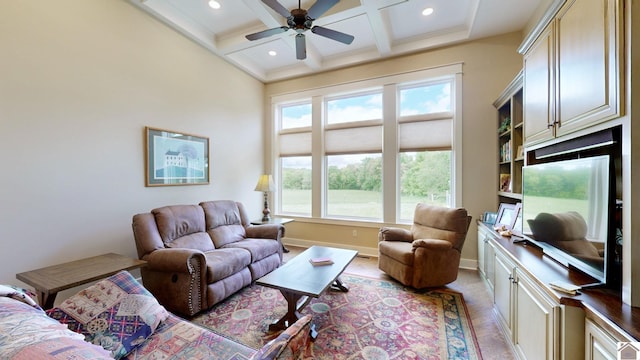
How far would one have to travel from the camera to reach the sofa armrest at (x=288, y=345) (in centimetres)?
79

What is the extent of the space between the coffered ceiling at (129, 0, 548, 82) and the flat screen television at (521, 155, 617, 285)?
238cm

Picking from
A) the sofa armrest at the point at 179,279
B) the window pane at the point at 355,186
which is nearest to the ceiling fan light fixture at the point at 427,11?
the window pane at the point at 355,186

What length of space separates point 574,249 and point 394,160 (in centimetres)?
277

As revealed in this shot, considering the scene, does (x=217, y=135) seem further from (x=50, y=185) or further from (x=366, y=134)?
(x=366, y=134)

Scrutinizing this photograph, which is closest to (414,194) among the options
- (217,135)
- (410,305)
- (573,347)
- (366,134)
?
(366,134)

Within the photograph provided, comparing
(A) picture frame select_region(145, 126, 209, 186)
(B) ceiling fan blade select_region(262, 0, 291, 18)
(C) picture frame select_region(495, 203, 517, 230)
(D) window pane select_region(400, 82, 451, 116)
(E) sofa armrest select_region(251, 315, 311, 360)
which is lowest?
(E) sofa armrest select_region(251, 315, 311, 360)

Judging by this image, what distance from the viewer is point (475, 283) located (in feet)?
10.4

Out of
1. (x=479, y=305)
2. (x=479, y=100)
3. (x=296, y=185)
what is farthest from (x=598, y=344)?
(x=296, y=185)

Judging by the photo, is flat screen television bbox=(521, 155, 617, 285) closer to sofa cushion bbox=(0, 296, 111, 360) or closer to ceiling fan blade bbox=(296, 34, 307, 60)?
sofa cushion bbox=(0, 296, 111, 360)

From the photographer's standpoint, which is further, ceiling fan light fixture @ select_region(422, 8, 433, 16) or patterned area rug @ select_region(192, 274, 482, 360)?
ceiling fan light fixture @ select_region(422, 8, 433, 16)

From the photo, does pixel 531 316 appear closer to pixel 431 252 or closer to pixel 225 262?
pixel 431 252

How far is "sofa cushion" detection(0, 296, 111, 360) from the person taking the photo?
75cm

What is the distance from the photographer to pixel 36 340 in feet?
2.65

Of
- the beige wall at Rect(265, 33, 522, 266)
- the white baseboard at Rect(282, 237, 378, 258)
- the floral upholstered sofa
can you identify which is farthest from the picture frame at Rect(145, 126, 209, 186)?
the beige wall at Rect(265, 33, 522, 266)
